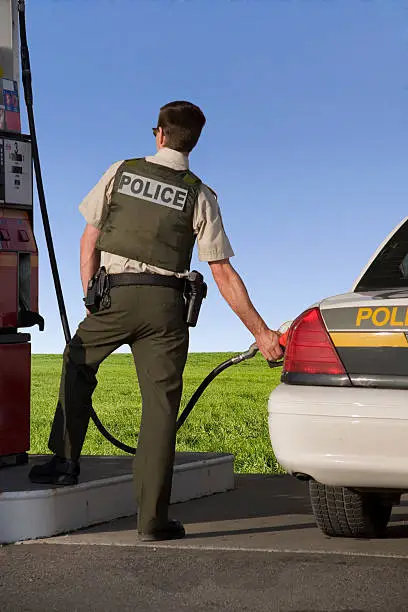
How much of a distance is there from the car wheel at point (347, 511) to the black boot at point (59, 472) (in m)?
1.30

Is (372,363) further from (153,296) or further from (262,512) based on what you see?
(262,512)

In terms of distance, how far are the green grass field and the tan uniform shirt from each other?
5.38 m

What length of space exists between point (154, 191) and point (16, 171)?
223 centimetres

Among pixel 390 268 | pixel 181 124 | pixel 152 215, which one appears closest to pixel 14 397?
pixel 152 215

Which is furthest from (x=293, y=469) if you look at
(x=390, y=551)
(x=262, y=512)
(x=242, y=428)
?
(x=242, y=428)

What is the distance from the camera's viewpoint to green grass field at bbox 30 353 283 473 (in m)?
13.2

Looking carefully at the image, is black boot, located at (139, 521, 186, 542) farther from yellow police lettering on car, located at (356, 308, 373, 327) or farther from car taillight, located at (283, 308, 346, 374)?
yellow police lettering on car, located at (356, 308, 373, 327)

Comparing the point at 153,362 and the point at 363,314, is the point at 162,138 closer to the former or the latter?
the point at 153,362

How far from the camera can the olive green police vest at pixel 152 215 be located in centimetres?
518

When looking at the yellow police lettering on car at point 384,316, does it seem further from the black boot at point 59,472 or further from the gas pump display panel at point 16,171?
the gas pump display panel at point 16,171

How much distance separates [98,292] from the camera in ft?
17.1

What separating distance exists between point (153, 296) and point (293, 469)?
1183mm

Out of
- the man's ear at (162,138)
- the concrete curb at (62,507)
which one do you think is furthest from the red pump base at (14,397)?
the man's ear at (162,138)

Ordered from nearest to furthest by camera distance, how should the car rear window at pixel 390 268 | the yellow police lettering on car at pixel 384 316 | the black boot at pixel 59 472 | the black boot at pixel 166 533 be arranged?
the yellow police lettering on car at pixel 384 316 → the car rear window at pixel 390 268 → the black boot at pixel 166 533 → the black boot at pixel 59 472
